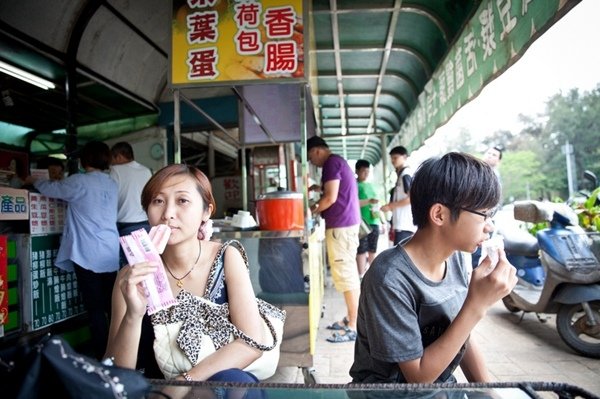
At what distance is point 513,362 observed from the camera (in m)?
3.35

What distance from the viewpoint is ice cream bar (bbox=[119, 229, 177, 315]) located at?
3.77 ft

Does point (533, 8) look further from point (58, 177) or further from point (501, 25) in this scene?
point (58, 177)

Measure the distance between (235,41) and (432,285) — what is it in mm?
2492

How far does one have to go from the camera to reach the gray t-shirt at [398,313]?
1.23 m

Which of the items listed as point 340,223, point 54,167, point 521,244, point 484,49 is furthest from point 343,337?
point 54,167

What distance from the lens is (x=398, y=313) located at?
124 centimetres

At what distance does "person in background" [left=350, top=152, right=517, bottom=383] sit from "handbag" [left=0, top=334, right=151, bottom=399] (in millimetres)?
814

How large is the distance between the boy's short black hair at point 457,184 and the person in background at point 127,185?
10.3 ft

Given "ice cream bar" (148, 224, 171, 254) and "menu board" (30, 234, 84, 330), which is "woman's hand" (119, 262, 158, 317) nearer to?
"ice cream bar" (148, 224, 171, 254)

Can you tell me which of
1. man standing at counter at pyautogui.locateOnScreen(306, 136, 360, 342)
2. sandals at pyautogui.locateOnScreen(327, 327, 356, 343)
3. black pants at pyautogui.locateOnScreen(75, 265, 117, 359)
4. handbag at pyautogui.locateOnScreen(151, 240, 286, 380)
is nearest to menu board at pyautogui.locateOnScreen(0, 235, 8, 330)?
black pants at pyautogui.locateOnScreen(75, 265, 117, 359)

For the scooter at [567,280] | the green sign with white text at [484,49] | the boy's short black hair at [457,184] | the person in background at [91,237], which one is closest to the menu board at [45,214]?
the person in background at [91,237]

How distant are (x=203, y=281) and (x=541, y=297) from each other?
3.43 meters

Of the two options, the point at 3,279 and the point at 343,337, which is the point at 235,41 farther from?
the point at 343,337

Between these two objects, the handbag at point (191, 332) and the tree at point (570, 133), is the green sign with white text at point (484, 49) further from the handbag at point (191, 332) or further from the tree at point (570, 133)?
the tree at point (570, 133)
